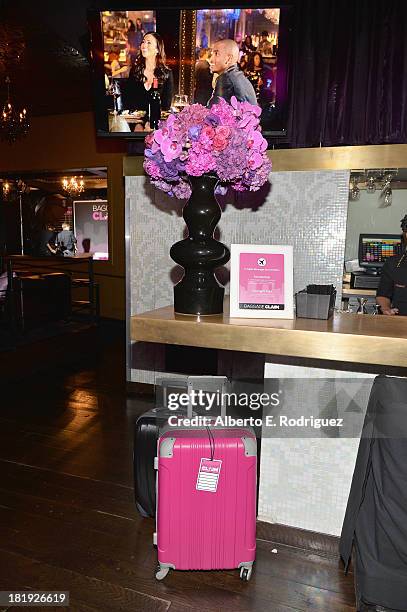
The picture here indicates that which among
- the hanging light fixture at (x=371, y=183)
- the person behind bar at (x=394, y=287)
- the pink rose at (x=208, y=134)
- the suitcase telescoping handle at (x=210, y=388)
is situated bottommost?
the suitcase telescoping handle at (x=210, y=388)

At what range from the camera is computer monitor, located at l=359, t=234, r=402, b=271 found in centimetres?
434

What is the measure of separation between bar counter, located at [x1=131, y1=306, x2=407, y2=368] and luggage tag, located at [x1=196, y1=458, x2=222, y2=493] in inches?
20.5

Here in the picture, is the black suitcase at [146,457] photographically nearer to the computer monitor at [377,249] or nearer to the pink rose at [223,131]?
the pink rose at [223,131]

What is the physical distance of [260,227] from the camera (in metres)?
3.40

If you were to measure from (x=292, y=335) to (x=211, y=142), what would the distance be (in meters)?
0.71

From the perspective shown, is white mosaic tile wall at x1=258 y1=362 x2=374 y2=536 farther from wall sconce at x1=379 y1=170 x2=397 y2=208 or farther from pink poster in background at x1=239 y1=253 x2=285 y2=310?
wall sconce at x1=379 y1=170 x2=397 y2=208

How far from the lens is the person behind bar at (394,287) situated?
3.37 metres

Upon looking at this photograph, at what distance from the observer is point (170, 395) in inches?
92.8

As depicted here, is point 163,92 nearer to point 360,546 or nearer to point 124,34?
point 124,34

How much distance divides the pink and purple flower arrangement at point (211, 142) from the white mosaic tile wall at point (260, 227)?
1605 millimetres

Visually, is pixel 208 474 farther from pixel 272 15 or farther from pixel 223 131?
pixel 272 15

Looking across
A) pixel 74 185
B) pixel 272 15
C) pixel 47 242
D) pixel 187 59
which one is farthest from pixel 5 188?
pixel 272 15

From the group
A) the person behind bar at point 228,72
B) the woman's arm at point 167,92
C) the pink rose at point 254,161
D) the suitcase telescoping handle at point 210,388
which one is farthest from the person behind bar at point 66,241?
the pink rose at point 254,161

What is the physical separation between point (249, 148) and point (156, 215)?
7.60 feet
